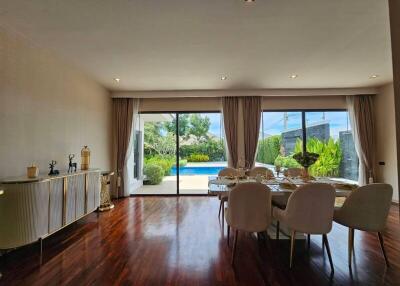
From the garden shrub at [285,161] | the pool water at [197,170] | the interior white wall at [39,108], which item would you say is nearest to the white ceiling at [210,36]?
the interior white wall at [39,108]

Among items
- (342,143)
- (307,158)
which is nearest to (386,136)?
(342,143)

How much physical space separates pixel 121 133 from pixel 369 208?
5218 millimetres

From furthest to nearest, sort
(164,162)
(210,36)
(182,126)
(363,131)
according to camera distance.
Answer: (164,162), (182,126), (363,131), (210,36)

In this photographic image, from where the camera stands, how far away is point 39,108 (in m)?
3.24

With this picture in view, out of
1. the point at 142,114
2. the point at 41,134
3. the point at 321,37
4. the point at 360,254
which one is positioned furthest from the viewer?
the point at 142,114

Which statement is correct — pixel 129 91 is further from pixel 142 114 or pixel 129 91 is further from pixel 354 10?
pixel 354 10

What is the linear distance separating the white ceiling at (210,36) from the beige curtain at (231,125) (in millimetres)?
1167

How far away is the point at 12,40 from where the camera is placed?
2.82 meters

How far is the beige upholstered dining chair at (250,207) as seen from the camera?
2.44 meters

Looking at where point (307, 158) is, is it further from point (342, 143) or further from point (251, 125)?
point (342, 143)

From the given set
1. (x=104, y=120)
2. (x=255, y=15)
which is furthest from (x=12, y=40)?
(x=255, y=15)

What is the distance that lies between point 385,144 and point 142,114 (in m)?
6.21

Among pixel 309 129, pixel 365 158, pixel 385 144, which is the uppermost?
pixel 309 129

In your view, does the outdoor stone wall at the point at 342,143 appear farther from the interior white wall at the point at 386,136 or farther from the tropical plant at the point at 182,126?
the tropical plant at the point at 182,126
